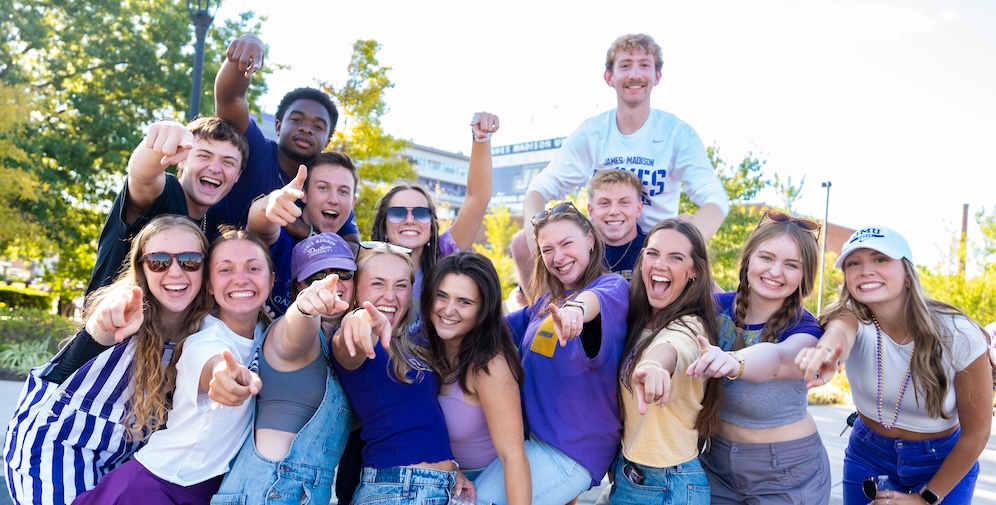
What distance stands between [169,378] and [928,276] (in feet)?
65.4

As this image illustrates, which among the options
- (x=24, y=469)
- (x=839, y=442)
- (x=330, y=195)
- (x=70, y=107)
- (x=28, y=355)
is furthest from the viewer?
(x=70, y=107)

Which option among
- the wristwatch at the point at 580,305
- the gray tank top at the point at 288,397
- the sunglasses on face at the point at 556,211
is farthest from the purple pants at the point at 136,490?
the sunglasses on face at the point at 556,211

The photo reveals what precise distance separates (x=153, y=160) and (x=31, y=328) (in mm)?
10834

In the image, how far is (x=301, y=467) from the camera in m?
2.94

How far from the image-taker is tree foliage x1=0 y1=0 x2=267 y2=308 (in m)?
15.7

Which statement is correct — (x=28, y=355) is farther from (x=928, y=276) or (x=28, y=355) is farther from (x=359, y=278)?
(x=928, y=276)

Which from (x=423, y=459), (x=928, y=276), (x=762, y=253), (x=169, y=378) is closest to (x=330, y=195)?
(x=169, y=378)

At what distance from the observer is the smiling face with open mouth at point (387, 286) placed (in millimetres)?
3312

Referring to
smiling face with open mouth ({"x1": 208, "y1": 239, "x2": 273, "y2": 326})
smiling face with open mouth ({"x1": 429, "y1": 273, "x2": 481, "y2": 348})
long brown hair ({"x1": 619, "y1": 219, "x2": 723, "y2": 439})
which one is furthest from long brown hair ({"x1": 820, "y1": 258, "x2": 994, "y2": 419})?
smiling face with open mouth ({"x1": 208, "y1": 239, "x2": 273, "y2": 326})

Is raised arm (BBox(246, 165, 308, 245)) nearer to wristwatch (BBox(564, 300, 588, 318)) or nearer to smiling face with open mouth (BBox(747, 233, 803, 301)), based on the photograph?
wristwatch (BBox(564, 300, 588, 318))

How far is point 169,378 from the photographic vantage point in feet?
10.00

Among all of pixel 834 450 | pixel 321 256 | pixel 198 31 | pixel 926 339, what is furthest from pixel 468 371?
pixel 198 31

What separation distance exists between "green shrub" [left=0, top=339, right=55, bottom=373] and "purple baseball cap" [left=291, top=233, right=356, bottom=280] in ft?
29.0

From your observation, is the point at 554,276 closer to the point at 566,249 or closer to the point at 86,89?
the point at 566,249
